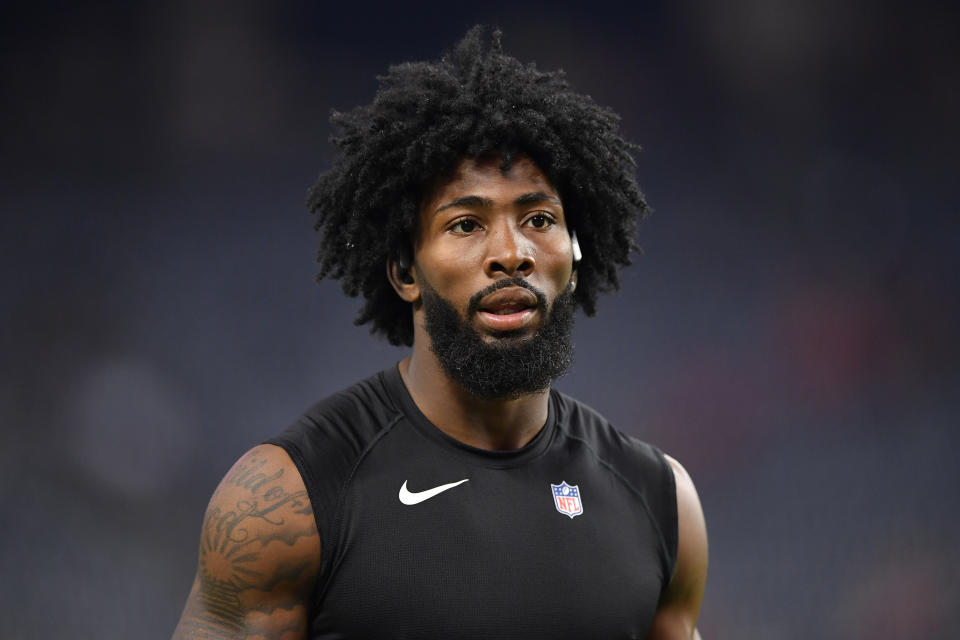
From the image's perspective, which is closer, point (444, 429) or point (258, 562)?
point (258, 562)

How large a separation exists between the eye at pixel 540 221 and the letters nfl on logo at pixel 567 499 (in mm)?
676

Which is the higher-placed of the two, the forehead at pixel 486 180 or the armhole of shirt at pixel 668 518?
the forehead at pixel 486 180

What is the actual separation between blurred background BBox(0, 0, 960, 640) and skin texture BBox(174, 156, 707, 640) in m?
2.67

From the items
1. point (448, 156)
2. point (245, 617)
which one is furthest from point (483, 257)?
point (245, 617)

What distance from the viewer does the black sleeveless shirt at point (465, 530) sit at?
251cm

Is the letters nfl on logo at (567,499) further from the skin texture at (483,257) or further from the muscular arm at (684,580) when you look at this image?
the muscular arm at (684,580)

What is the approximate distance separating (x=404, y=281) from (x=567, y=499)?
0.73 meters

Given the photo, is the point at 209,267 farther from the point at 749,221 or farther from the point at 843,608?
the point at 843,608

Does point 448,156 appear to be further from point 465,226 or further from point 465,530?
point 465,530

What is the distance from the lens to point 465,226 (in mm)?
2771

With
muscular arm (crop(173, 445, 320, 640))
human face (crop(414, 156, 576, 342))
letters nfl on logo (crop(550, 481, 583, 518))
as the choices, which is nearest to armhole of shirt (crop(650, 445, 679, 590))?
letters nfl on logo (crop(550, 481, 583, 518))

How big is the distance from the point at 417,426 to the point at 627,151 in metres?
1.08

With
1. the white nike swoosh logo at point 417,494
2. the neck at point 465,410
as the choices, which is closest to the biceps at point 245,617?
the white nike swoosh logo at point 417,494

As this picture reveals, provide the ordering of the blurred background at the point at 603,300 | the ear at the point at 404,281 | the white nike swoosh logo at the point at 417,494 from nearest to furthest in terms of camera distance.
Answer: the white nike swoosh logo at the point at 417,494 → the ear at the point at 404,281 → the blurred background at the point at 603,300
